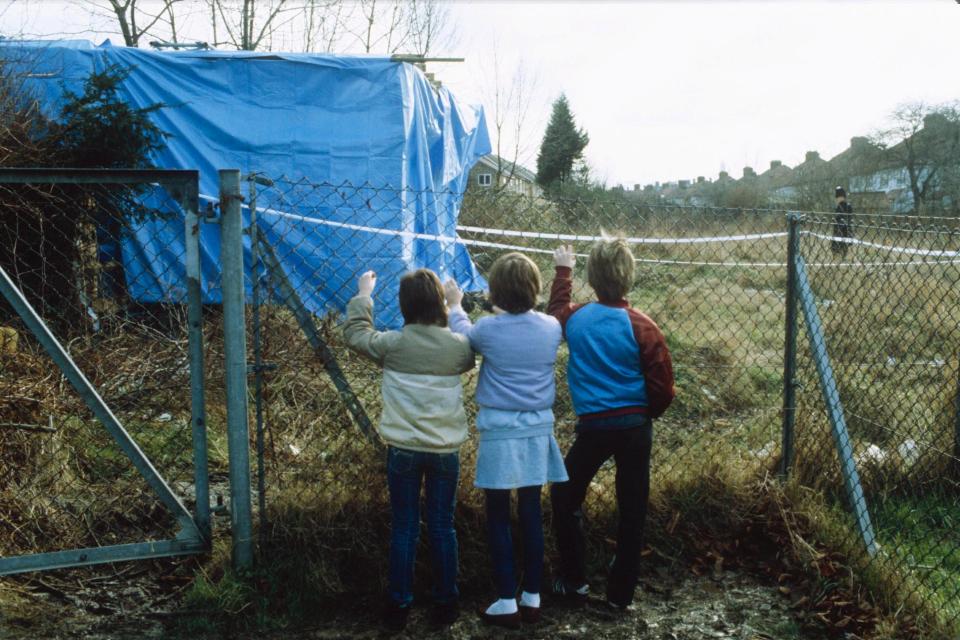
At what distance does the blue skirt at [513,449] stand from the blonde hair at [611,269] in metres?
0.56

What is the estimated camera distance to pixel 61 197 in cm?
569

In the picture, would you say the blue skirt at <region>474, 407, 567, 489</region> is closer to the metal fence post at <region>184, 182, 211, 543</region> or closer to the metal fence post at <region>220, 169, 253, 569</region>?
the metal fence post at <region>220, 169, 253, 569</region>

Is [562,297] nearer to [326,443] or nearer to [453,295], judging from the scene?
[453,295]

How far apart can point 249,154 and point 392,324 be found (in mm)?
2521

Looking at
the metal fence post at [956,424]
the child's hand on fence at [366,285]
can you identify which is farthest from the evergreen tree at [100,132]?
the metal fence post at [956,424]

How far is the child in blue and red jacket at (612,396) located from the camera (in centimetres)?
304

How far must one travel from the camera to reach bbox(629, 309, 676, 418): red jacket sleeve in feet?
9.92

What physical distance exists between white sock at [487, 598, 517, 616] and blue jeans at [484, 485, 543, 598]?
0.7 inches

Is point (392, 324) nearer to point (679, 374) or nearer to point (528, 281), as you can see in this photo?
point (679, 374)

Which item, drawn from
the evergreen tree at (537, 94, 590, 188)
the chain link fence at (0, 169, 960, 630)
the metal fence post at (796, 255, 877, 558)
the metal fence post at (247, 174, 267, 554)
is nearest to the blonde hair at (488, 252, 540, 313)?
the chain link fence at (0, 169, 960, 630)

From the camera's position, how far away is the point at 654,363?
3.03m

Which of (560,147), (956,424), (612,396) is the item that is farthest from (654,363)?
(560,147)

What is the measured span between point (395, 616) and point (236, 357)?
3.86 ft

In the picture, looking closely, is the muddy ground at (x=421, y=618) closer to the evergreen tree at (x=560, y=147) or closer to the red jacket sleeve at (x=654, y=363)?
the red jacket sleeve at (x=654, y=363)
